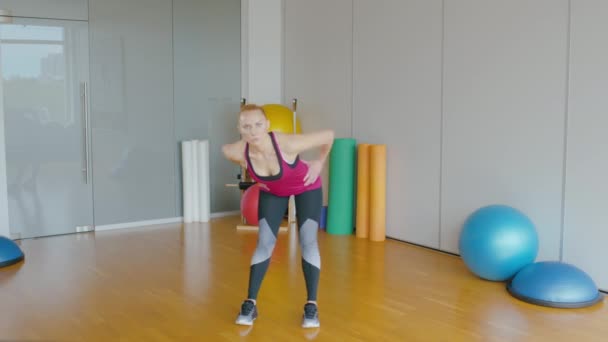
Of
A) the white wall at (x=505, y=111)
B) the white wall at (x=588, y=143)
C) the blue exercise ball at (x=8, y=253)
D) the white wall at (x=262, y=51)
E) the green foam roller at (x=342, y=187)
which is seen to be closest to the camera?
the white wall at (x=588, y=143)

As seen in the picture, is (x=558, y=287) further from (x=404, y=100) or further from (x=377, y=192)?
(x=404, y=100)

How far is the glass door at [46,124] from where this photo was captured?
19.1 ft

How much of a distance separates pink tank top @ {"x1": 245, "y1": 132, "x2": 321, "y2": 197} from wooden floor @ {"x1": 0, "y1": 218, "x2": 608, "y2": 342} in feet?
2.59

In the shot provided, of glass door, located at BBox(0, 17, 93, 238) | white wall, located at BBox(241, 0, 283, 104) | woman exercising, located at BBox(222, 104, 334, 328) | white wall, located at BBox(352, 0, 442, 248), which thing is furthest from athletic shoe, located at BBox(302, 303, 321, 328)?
white wall, located at BBox(241, 0, 283, 104)

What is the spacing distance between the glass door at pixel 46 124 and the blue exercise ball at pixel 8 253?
958 millimetres

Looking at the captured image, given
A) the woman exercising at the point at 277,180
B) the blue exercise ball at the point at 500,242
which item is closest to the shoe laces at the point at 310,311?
the woman exercising at the point at 277,180

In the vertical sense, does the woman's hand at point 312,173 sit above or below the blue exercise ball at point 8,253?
above

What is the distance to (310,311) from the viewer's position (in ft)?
11.6

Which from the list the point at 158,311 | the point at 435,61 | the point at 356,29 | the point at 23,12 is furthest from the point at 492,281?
the point at 23,12

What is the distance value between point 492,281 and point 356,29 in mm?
3021

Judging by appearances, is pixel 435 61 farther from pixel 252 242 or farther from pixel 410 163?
pixel 252 242

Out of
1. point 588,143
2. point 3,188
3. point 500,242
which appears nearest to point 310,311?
point 500,242

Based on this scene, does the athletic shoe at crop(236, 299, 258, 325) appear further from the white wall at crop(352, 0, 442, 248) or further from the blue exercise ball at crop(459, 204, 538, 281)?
the white wall at crop(352, 0, 442, 248)

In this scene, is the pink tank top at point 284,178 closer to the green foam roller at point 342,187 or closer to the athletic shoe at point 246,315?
the athletic shoe at point 246,315
